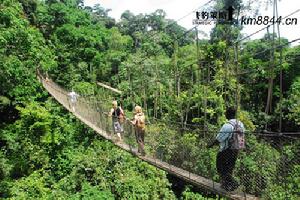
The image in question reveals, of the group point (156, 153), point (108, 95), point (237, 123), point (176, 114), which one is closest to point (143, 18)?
point (108, 95)

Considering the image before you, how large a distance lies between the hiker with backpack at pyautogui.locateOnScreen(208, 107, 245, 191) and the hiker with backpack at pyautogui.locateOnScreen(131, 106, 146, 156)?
1472mm

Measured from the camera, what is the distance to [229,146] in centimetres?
308

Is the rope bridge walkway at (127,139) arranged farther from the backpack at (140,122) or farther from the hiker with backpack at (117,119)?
the backpack at (140,122)

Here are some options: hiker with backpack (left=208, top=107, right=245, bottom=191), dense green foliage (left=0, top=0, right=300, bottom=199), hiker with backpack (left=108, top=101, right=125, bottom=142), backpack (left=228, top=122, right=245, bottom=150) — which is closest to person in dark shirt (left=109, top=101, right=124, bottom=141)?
hiker with backpack (left=108, top=101, right=125, bottom=142)

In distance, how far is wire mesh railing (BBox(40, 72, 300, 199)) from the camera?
305cm

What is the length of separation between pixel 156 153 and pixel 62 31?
36.3 feet

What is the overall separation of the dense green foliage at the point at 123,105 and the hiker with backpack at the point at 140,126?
21 centimetres

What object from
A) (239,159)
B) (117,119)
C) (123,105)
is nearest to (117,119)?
(117,119)

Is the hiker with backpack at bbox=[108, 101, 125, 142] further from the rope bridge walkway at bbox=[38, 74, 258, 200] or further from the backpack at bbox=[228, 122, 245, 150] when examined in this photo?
the backpack at bbox=[228, 122, 245, 150]

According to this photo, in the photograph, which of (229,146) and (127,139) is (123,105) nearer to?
(127,139)

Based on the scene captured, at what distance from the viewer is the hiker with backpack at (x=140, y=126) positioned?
4570 mm

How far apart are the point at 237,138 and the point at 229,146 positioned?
0.08 meters

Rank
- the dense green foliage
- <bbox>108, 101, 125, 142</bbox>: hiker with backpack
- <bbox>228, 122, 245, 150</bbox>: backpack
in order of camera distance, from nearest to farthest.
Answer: <bbox>228, 122, 245, 150</bbox>: backpack, the dense green foliage, <bbox>108, 101, 125, 142</bbox>: hiker with backpack

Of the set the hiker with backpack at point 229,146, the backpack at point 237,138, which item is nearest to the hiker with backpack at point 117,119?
the hiker with backpack at point 229,146
